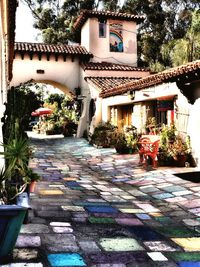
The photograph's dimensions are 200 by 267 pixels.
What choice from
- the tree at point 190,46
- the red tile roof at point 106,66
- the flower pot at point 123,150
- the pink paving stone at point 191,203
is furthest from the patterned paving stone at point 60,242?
the tree at point 190,46

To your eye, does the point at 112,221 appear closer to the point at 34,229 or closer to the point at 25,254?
the point at 34,229

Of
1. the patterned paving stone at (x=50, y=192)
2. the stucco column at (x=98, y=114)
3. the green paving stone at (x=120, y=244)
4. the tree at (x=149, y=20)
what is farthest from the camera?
the tree at (x=149, y=20)

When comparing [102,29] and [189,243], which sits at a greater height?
[102,29]

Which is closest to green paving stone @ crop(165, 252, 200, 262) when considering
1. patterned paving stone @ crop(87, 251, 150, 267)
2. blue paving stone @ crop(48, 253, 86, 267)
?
patterned paving stone @ crop(87, 251, 150, 267)

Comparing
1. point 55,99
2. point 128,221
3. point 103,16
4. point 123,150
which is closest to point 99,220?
point 128,221

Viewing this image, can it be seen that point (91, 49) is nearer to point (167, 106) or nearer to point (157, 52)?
point (157, 52)

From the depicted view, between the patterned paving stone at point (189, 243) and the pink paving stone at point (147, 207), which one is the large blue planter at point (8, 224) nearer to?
the patterned paving stone at point (189, 243)

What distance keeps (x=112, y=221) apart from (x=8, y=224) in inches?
100

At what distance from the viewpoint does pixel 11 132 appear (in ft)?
20.3

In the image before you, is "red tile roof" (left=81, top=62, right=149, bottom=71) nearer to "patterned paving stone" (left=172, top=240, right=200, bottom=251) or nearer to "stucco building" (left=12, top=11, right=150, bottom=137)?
"stucco building" (left=12, top=11, right=150, bottom=137)

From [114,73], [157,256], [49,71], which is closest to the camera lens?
[157,256]

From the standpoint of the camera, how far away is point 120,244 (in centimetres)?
481

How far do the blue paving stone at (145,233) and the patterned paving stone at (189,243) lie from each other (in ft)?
0.82

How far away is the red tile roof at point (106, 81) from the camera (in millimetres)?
20531
